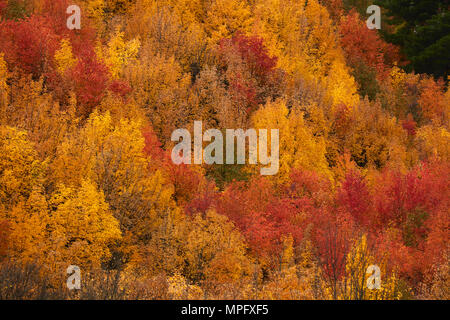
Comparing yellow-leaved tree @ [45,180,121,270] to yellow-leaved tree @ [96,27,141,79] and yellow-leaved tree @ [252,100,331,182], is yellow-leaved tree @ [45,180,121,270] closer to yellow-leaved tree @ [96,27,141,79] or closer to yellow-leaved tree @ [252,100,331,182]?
yellow-leaved tree @ [96,27,141,79]

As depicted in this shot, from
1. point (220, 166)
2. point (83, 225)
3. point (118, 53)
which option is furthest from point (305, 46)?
point (83, 225)

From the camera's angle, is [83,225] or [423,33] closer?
[83,225]

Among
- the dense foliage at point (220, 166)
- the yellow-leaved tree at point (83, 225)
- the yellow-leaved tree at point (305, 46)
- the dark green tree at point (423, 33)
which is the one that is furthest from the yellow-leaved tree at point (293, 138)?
the yellow-leaved tree at point (83, 225)

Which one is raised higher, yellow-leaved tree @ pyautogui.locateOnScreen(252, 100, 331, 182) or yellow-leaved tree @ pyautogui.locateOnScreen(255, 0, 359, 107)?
yellow-leaved tree @ pyautogui.locateOnScreen(255, 0, 359, 107)

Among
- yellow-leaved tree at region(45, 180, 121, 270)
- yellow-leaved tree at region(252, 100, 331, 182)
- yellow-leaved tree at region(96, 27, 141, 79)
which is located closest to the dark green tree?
yellow-leaved tree at region(252, 100, 331, 182)

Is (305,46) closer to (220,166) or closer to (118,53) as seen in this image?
(118,53)

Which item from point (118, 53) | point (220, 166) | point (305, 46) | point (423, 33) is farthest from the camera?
point (305, 46)

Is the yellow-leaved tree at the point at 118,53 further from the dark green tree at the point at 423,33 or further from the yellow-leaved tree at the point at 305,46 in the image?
the dark green tree at the point at 423,33

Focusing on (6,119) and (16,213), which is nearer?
(16,213)

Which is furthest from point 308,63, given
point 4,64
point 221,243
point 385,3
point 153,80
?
point 221,243

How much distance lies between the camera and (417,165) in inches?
2938

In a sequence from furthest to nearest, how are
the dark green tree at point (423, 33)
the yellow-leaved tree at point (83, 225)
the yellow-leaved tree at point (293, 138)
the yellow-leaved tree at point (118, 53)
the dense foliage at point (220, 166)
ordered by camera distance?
the dark green tree at point (423, 33) → the yellow-leaved tree at point (118, 53) → the yellow-leaved tree at point (293, 138) → the yellow-leaved tree at point (83, 225) → the dense foliage at point (220, 166)
